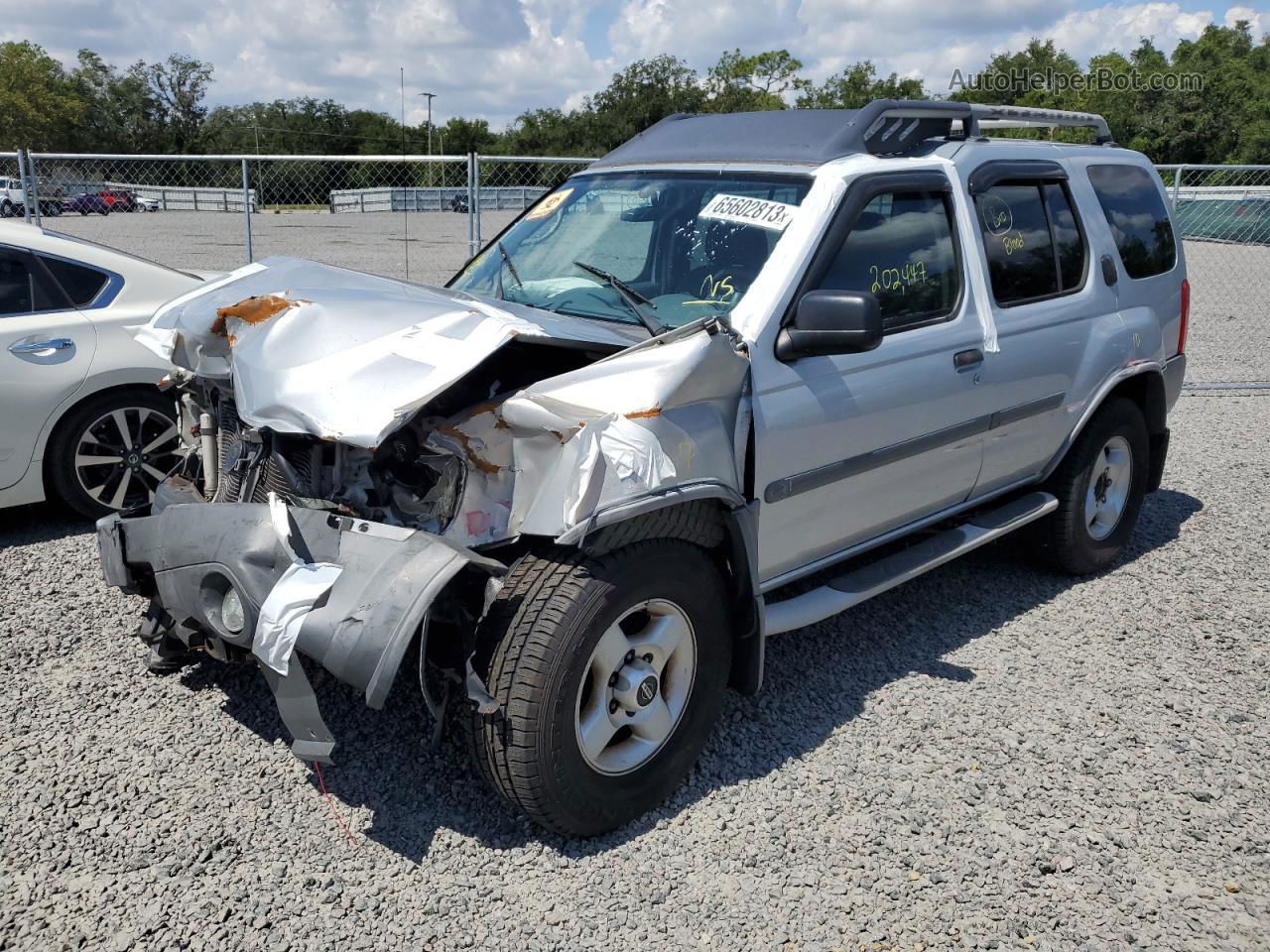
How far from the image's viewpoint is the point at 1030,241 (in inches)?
177

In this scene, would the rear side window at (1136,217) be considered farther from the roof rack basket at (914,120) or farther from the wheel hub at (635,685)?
the wheel hub at (635,685)

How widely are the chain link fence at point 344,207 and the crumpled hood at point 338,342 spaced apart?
6.22 feet

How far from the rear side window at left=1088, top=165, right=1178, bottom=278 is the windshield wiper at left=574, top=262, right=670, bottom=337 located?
2675 mm

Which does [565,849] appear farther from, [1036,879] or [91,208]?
[91,208]

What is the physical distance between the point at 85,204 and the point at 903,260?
12.2 meters

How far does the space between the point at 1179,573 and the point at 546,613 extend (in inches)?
160

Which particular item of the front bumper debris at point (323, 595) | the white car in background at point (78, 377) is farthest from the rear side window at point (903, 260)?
the white car in background at point (78, 377)

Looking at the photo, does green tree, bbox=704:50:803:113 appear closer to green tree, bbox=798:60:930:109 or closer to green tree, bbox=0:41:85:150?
green tree, bbox=798:60:930:109

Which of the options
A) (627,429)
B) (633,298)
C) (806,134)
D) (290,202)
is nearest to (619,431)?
(627,429)

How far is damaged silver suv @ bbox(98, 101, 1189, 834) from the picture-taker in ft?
9.07

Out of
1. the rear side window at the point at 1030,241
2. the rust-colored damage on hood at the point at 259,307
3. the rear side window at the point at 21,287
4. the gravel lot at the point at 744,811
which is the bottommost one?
the gravel lot at the point at 744,811

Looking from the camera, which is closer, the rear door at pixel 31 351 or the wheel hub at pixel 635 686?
the wheel hub at pixel 635 686

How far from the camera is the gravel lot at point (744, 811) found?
108 inches

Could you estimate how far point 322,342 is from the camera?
3.07m
